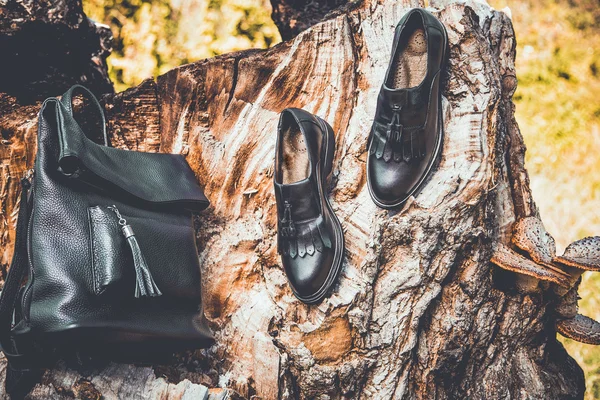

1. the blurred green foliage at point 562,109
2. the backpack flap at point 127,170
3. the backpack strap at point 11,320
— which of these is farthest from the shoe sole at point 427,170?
the blurred green foliage at point 562,109

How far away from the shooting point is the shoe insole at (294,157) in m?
2.08

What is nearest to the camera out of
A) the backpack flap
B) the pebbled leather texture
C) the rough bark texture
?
the pebbled leather texture

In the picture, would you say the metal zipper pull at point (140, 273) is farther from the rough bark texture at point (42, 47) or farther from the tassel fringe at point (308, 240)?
the rough bark texture at point (42, 47)

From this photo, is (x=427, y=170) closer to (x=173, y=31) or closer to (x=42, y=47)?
(x=42, y=47)

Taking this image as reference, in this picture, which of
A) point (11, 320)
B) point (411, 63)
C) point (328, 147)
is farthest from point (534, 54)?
point (11, 320)

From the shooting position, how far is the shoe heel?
2012 mm

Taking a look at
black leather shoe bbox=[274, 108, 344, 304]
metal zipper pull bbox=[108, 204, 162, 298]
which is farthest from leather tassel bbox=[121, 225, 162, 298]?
black leather shoe bbox=[274, 108, 344, 304]

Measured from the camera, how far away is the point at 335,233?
6.28 feet

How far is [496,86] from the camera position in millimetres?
1982

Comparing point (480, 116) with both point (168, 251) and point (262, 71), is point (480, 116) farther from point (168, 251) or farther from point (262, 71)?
point (168, 251)

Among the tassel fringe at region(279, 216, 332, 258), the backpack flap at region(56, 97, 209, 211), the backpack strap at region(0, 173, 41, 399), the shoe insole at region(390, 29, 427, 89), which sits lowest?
the backpack strap at region(0, 173, 41, 399)

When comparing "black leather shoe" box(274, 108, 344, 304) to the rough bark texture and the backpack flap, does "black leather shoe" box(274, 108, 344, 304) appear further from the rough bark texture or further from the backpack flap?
the rough bark texture

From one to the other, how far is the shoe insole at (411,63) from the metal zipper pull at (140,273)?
3.88ft

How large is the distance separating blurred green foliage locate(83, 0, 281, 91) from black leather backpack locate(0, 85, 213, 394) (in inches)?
99.7
